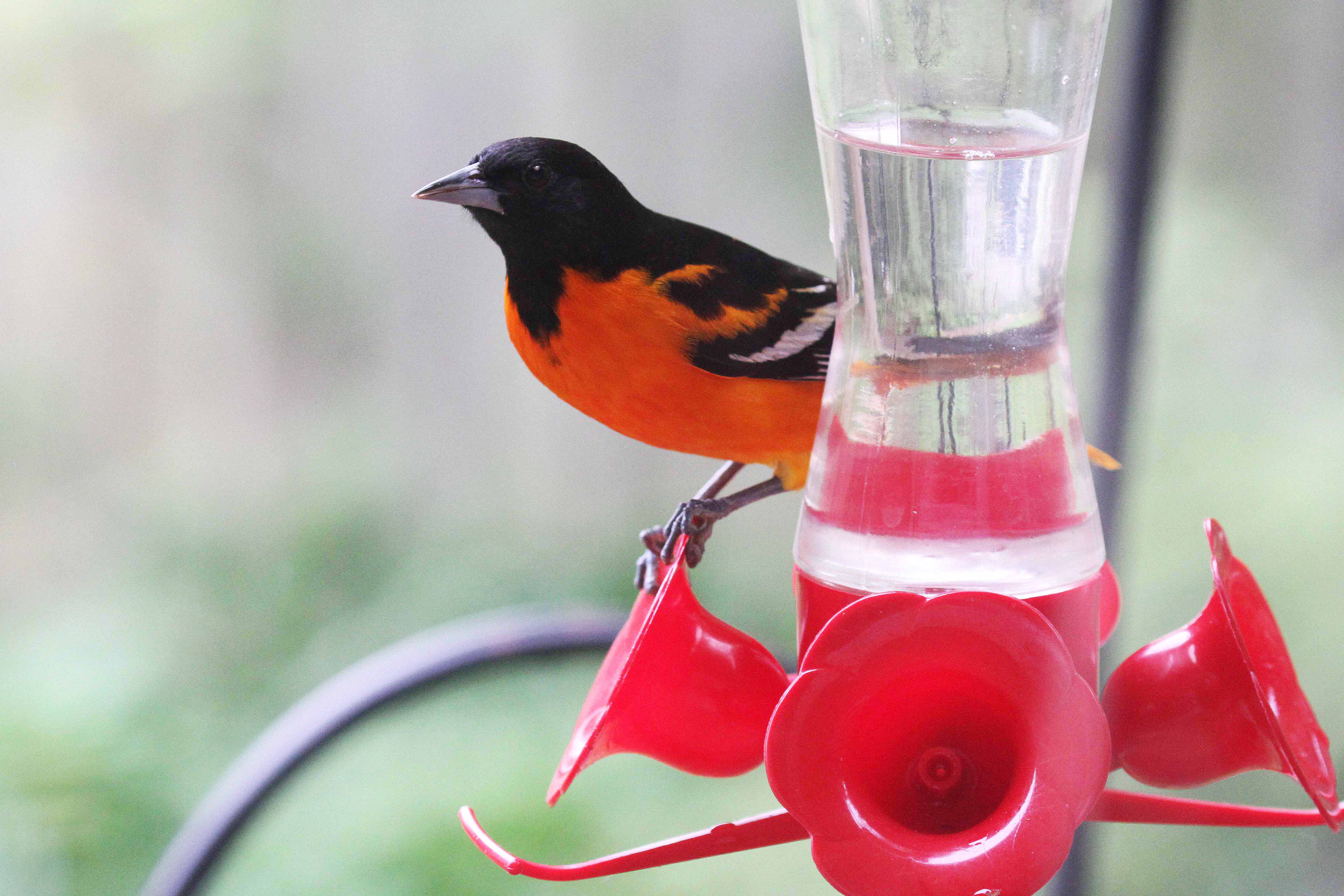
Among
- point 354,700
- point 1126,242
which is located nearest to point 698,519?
point 354,700

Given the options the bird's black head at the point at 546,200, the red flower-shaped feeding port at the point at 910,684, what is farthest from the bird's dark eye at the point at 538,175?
the red flower-shaped feeding port at the point at 910,684

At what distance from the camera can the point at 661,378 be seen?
2.92 ft

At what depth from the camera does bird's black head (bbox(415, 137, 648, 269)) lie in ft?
2.59

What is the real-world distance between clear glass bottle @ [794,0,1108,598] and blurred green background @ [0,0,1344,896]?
147cm

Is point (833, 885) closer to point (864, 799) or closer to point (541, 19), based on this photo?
point (864, 799)

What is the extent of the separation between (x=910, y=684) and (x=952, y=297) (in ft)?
0.88

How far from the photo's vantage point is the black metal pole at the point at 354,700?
125cm

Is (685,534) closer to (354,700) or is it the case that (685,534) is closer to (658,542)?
(658,542)

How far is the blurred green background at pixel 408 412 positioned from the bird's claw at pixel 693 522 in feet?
4.91

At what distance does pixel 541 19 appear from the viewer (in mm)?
2643

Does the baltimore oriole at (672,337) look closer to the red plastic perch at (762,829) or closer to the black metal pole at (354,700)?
the red plastic perch at (762,829)

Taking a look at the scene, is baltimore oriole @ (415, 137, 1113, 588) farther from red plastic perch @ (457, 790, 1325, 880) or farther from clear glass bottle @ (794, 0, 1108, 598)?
red plastic perch @ (457, 790, 1325, 880)

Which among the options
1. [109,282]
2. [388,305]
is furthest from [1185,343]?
[109,282]

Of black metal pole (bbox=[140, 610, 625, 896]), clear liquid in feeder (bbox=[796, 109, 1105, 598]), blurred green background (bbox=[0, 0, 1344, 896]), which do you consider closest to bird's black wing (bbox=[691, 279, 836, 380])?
clear liquid in feeder (bbox=[796, 109, 1105, 598])
